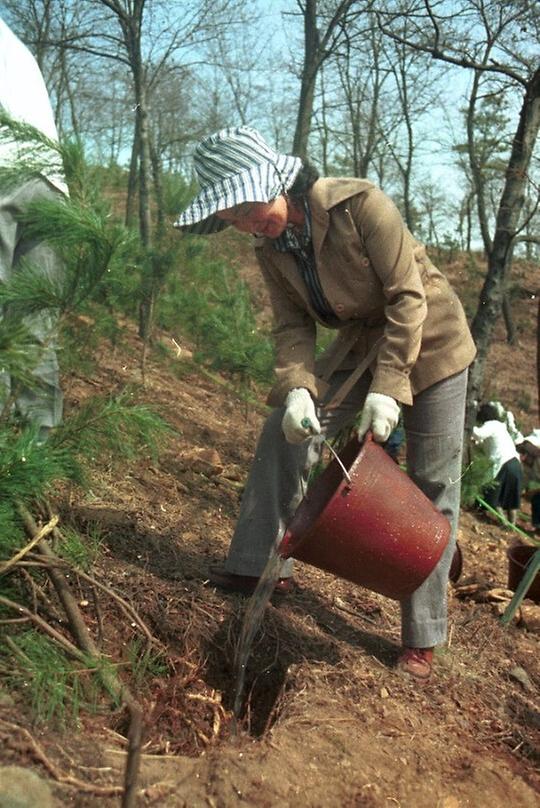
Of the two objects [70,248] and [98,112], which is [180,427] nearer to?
[70,248]

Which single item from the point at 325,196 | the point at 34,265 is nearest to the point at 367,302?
the point at 325,196

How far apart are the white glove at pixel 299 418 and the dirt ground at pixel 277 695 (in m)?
0.64

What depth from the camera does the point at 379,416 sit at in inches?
88.8

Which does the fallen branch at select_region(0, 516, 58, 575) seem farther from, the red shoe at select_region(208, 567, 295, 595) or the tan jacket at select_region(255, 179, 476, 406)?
the tan jacket at select_region(255, 179, 476, 406)

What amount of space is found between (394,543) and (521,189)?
10.0 ft

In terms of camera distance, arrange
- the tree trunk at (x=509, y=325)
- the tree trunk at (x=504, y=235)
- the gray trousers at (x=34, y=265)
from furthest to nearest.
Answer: the tree trunk at (x=509, y=325) < the tree trunk at (x=504, y=235) < the gray trousers at (x=34, y=265)

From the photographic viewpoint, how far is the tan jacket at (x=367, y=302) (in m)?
2.30

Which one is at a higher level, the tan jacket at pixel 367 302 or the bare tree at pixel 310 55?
the bare tree at pixel 310 55

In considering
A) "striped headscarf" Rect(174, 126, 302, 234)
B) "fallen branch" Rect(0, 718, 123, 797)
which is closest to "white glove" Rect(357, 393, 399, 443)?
"striped headscarf" Rect(174, 126, 302, 234)

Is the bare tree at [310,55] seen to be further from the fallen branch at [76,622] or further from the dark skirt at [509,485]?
the fallen branch at [76,622]

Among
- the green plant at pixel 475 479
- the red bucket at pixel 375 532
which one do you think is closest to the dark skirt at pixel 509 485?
the green plant at pixel 475 479

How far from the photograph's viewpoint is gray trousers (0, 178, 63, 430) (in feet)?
7.17

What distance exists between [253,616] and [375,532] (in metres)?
0.58

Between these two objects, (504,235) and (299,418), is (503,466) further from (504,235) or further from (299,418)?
(299,418)
